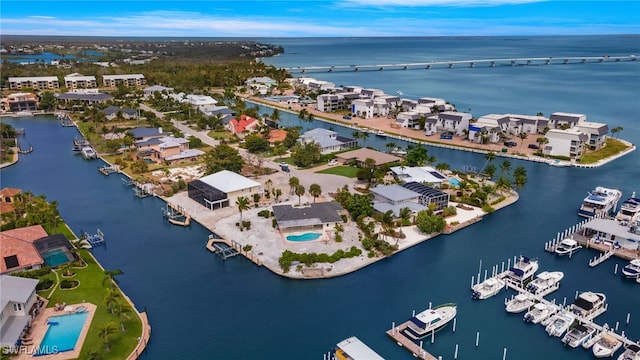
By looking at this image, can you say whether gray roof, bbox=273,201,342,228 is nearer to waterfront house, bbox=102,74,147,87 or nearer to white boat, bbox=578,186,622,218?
white boat, bbox=578,186,622,218

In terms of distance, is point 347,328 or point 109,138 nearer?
point 347,328

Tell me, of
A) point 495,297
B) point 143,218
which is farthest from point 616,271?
point 143,218

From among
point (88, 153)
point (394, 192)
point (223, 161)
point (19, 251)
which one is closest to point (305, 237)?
point (394, 192)

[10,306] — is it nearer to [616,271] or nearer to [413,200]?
[413,200]

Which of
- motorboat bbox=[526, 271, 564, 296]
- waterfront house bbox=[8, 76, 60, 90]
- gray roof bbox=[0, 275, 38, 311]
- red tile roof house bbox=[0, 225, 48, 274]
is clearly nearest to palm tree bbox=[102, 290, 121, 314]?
gray roof bbox=[0, 275, 38, 311]

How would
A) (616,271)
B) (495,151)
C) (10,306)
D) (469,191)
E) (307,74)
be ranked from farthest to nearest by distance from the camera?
(307,74), (495,151), (469,191), (616,271), (10,306)

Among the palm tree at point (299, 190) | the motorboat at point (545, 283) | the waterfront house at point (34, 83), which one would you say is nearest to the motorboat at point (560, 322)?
the motorboat at point (545, 283)

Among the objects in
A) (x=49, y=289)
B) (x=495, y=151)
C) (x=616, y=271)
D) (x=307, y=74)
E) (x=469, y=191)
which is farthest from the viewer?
(x=307, y=74)

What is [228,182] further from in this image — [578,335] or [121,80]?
[121,80]
